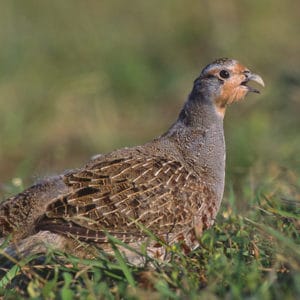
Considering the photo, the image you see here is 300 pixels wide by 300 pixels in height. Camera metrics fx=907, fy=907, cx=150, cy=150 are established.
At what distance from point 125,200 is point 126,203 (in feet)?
0.06

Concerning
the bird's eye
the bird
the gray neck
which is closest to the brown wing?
the bird

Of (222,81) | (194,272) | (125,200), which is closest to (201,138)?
(222,81)

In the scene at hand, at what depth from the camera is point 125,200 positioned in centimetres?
498

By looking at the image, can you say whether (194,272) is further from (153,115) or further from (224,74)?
(153,115)

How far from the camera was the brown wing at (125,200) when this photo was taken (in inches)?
193

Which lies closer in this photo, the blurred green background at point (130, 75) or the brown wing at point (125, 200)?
the brown wing at point (125, 200)

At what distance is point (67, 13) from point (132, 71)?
9.37ft

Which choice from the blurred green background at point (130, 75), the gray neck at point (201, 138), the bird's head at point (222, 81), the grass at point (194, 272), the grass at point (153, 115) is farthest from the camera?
the blurred green background at point (130, 75)

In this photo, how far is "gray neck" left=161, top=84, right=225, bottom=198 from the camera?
17.6 feet

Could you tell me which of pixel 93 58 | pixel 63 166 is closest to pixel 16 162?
pixel 63 166

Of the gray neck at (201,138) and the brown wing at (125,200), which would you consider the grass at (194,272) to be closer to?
the brown wing at (125,200)

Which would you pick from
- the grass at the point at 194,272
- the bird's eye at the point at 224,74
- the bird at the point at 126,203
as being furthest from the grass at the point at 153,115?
the bird's eye at the point at 224,74

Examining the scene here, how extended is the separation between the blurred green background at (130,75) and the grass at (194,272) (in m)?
1.59

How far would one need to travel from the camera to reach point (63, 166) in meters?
8.81
